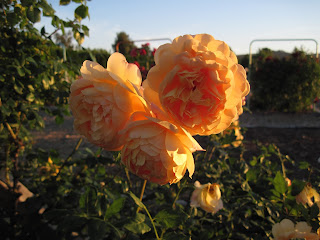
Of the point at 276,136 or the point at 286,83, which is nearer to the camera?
the point at 276,136

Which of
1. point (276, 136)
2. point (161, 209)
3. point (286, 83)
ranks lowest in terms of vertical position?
point (276, 136)

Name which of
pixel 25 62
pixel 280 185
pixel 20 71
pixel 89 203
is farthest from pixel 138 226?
pixel 25 62

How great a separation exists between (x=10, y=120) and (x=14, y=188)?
15.5 inches

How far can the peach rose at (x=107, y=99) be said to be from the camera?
19.8 inches

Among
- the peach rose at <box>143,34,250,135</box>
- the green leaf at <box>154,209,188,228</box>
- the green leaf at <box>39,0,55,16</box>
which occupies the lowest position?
the green leaf at <box>154,209,188,228</box>

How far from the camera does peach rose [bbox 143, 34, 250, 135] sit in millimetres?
434

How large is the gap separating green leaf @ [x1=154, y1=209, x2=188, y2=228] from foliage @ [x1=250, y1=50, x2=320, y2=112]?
7.07m

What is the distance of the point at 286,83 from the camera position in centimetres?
750

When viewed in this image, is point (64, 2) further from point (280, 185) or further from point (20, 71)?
point (280, 185)

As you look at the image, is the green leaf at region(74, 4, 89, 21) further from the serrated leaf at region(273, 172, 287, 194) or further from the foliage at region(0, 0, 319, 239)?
the serrated leaf at region(273, 172, 287, 194)

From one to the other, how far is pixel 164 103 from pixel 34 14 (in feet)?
3.02

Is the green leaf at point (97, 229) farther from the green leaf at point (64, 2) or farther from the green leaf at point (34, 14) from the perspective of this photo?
the green leaf at point (64, 2)

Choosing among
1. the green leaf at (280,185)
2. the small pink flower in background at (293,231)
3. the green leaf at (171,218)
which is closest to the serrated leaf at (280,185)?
the green leaf at (280,185)

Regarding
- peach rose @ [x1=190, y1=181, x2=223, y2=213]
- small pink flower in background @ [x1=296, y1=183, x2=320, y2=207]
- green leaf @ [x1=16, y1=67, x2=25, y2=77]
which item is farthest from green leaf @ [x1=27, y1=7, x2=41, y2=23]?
small pink flower in background @ [x1=296, y1=183, x2=320, y2=207]
